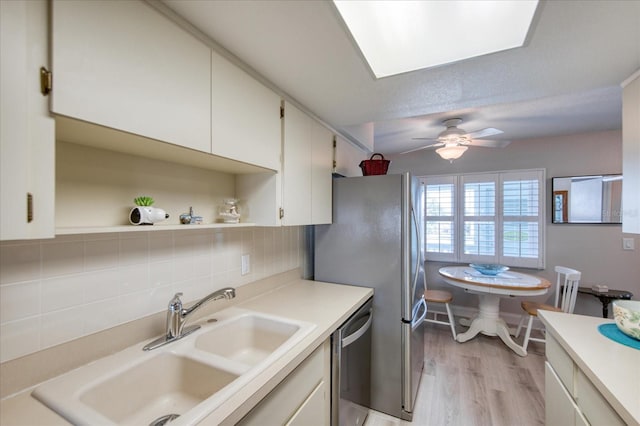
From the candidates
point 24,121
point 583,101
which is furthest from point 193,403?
point 583,101

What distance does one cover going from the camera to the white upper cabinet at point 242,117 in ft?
3.53


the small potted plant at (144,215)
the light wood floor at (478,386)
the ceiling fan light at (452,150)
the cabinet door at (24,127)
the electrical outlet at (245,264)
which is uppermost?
the ceiling fan light at (452,150)

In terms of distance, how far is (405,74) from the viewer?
4.35 ft

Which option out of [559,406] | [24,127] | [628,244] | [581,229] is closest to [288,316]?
[24,127]

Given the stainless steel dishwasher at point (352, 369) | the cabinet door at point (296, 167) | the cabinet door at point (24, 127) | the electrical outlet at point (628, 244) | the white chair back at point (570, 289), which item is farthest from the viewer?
the electrical outlet at point (628, 244)

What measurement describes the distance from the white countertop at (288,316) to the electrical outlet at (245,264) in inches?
7.2

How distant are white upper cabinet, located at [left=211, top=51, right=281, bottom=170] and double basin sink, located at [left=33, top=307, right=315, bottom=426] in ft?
2.62

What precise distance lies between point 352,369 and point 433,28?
1775 mm

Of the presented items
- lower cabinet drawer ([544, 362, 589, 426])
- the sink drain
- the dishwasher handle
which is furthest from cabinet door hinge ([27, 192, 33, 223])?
lower cabinet drawer ([544, 362, 589, 426])

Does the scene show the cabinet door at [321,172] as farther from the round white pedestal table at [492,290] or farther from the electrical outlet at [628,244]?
the electrical outlet at [628,244]

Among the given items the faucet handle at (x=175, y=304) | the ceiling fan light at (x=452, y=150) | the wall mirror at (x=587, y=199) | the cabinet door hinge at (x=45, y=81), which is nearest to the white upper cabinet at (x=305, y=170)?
the faucet handle at (x=175, y=304)

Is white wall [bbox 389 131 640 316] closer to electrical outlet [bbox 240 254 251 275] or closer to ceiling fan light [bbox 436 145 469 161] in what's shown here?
ceiling fan light [bbox 436 145 469 161]

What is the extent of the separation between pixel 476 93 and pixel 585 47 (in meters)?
0.48

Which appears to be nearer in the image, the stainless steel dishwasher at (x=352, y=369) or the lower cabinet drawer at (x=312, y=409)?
the lower cabinet drawer at (x=312, y=409)
